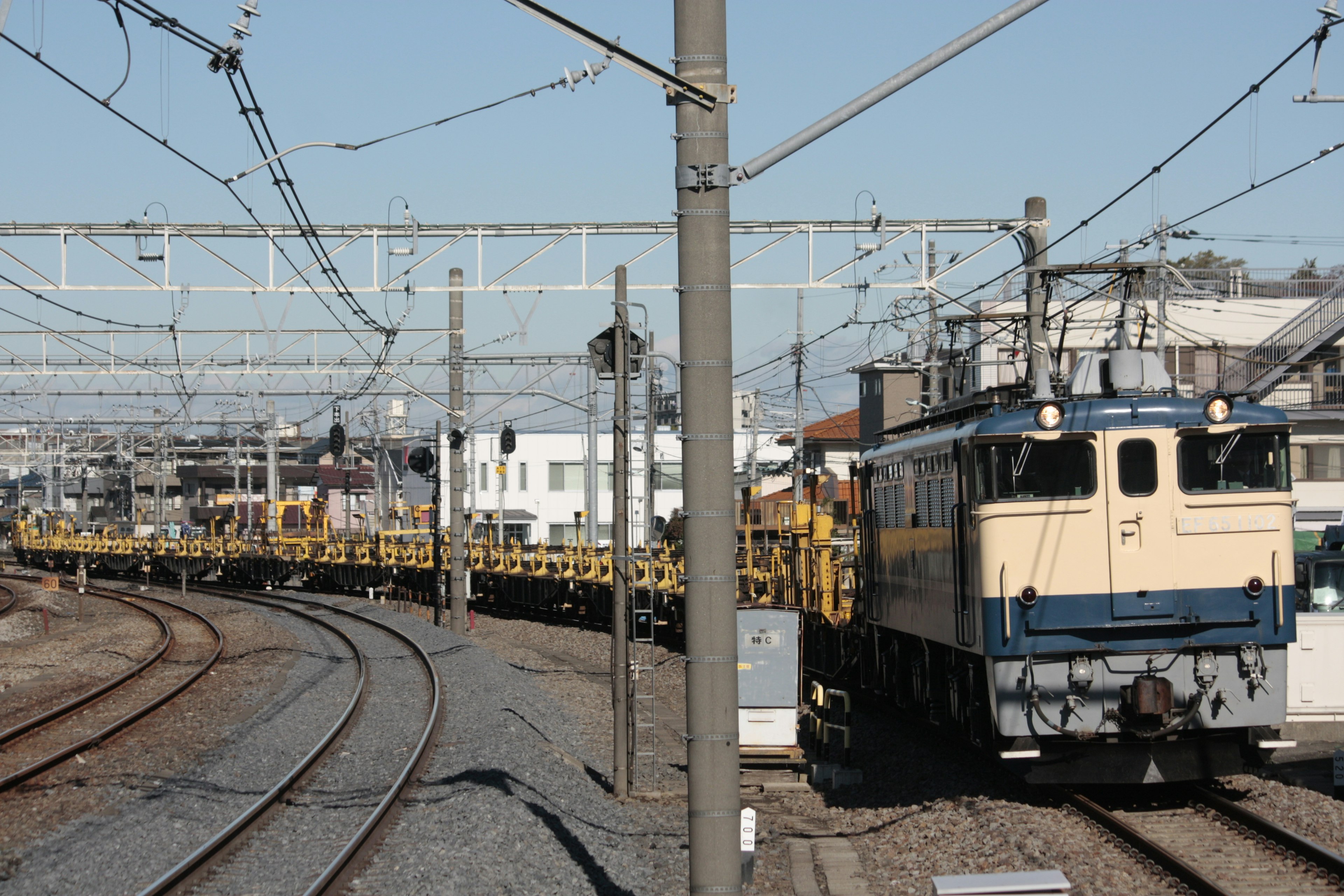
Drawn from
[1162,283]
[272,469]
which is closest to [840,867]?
[1162,283]

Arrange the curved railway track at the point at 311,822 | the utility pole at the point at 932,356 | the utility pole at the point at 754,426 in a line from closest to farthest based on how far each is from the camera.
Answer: the curved railway track at the point at 311,822, the utility pole at the point at 932,356, the utility pole at the point at 754,426

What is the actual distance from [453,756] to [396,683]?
263 inches

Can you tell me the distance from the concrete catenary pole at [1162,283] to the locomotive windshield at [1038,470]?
673 cm

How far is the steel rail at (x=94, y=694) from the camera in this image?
1491cm

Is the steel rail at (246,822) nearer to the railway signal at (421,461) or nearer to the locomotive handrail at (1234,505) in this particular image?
the locomotive handrail at (1234,505)

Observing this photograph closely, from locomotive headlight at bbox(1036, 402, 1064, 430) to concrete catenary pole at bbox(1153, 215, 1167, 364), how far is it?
6736mm

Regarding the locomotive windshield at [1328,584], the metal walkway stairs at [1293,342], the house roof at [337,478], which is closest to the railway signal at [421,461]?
the locomotive windshield at [1328,584]

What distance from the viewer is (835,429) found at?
63531mm

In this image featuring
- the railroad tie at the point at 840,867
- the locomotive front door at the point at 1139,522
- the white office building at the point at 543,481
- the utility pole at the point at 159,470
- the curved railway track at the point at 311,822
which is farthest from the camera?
the white office building at the point at 543,481

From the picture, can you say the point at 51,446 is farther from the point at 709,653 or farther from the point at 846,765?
the point at 709,653

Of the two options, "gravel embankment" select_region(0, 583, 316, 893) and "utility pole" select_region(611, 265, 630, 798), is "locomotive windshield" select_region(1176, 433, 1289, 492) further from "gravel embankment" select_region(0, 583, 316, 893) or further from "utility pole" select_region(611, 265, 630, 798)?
"gravel embankment" select_region(0, 583, 316, 893)

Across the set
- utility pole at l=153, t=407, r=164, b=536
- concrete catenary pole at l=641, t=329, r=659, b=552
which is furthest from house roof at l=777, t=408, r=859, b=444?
concrete catenary pole at l=641, t=329, r=659, b=552

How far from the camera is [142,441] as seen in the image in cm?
9912

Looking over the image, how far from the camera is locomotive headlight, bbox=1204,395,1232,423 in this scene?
10.5m
